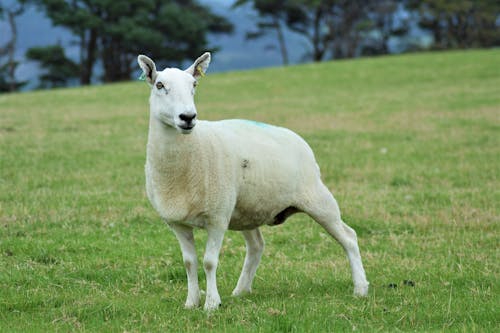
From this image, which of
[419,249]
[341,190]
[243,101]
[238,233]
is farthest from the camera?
[243,101]

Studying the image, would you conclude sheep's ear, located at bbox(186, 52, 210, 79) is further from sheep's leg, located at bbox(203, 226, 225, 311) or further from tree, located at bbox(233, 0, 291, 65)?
tree, located at bbox(233, 0, 291, 65)

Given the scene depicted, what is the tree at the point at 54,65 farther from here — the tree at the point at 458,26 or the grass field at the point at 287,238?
the grass field at the point at 287,238

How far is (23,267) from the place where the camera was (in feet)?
28.0

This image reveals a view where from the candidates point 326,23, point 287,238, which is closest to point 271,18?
point 326,23

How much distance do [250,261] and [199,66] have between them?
2.14m

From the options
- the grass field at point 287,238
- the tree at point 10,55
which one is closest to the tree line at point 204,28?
the tree at point 10,55

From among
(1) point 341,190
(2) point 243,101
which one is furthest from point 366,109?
(1) point 341,190

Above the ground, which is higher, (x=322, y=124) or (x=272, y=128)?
(x=272, y=128)

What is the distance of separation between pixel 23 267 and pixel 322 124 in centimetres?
1580

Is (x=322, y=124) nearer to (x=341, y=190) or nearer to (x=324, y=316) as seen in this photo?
(x=341, y=190)

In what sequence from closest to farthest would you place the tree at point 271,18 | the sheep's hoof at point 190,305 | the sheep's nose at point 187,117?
the sheep's nose at point 187,117, the sheep's hoof at point 190,305, the tree at point 271,18

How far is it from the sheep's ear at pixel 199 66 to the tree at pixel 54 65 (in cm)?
5186

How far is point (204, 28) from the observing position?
58.5 meters

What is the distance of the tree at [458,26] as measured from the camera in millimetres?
64812
